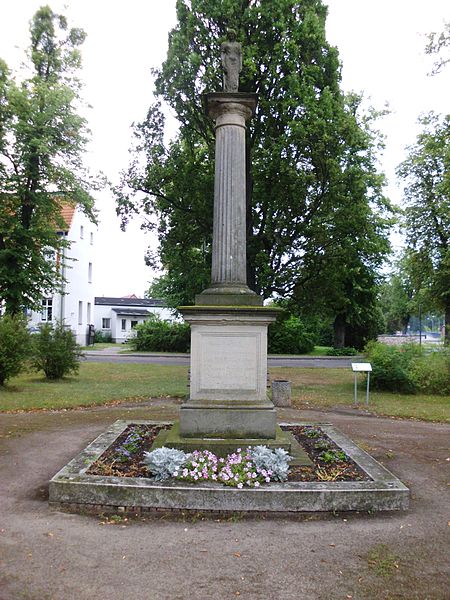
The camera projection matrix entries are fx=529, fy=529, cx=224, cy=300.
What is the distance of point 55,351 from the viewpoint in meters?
17.8

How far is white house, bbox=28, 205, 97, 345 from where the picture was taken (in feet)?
123

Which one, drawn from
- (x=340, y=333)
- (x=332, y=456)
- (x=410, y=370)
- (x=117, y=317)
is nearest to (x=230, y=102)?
(x=332, y=456)

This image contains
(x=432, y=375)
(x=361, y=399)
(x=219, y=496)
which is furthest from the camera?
(x=432, y=375)

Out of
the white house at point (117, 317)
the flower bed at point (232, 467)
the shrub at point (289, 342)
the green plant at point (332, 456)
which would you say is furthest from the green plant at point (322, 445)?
the white house at point (117, 317)

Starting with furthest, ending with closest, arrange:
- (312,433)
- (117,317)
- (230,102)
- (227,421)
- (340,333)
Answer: (117,317)
(340,333)
(312,433)
(230,102)
(227,421)

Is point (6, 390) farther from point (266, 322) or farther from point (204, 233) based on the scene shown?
point (266, 322)

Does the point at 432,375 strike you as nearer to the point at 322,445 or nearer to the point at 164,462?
the point at 322,445

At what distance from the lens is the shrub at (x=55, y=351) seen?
693 inches

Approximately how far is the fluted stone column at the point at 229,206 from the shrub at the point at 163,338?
31.2m

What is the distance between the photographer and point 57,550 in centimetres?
434

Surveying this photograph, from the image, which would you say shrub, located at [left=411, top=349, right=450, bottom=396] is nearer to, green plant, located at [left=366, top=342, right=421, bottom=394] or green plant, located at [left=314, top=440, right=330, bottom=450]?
green plant, located at [left=366, top=342, right=421, bottom=394]

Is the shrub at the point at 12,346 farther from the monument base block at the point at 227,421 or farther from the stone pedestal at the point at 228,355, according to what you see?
the monument base block at the point at 227,421

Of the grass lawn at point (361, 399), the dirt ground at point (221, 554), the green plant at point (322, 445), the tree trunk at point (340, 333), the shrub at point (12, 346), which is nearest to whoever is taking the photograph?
the dirt ground at point (221, 554)

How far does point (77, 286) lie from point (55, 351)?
78.2ft
